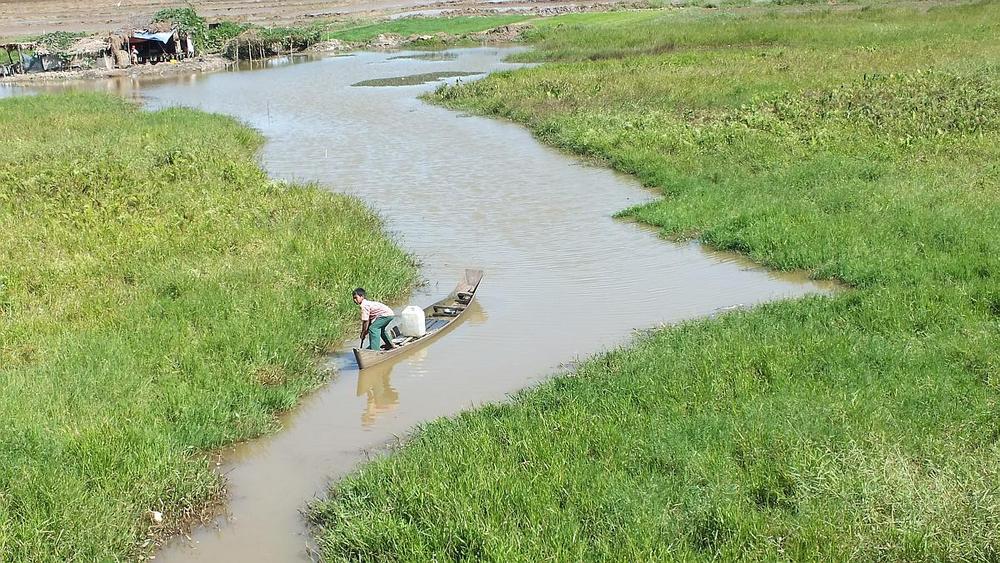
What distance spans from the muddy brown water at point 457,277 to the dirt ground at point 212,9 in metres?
37.1

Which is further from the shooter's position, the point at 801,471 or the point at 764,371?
the point at 764,371

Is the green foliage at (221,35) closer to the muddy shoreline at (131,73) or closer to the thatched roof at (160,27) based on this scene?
the muddy shoreline at (131,73)

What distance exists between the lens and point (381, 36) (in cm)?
5216

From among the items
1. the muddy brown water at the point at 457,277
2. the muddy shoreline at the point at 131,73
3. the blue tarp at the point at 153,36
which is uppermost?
the blue tarp at the point at 153,36

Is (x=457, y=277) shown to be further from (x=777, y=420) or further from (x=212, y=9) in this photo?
(x=212, y=9)

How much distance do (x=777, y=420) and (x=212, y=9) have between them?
65630 mm

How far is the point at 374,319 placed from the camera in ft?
29.8

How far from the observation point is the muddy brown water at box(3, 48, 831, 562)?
719 centimetres

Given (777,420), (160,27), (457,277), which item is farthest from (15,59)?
(777,420)

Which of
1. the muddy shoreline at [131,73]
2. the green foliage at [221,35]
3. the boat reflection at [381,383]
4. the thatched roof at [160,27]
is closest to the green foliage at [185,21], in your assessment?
the thatched roof at [160,27]

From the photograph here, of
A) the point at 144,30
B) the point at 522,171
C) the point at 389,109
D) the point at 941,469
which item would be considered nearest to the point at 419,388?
the point at 941,469

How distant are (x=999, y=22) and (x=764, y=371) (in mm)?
32754

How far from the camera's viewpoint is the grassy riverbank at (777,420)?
5.35 meters

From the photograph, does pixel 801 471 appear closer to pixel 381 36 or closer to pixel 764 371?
pixel 764 371
